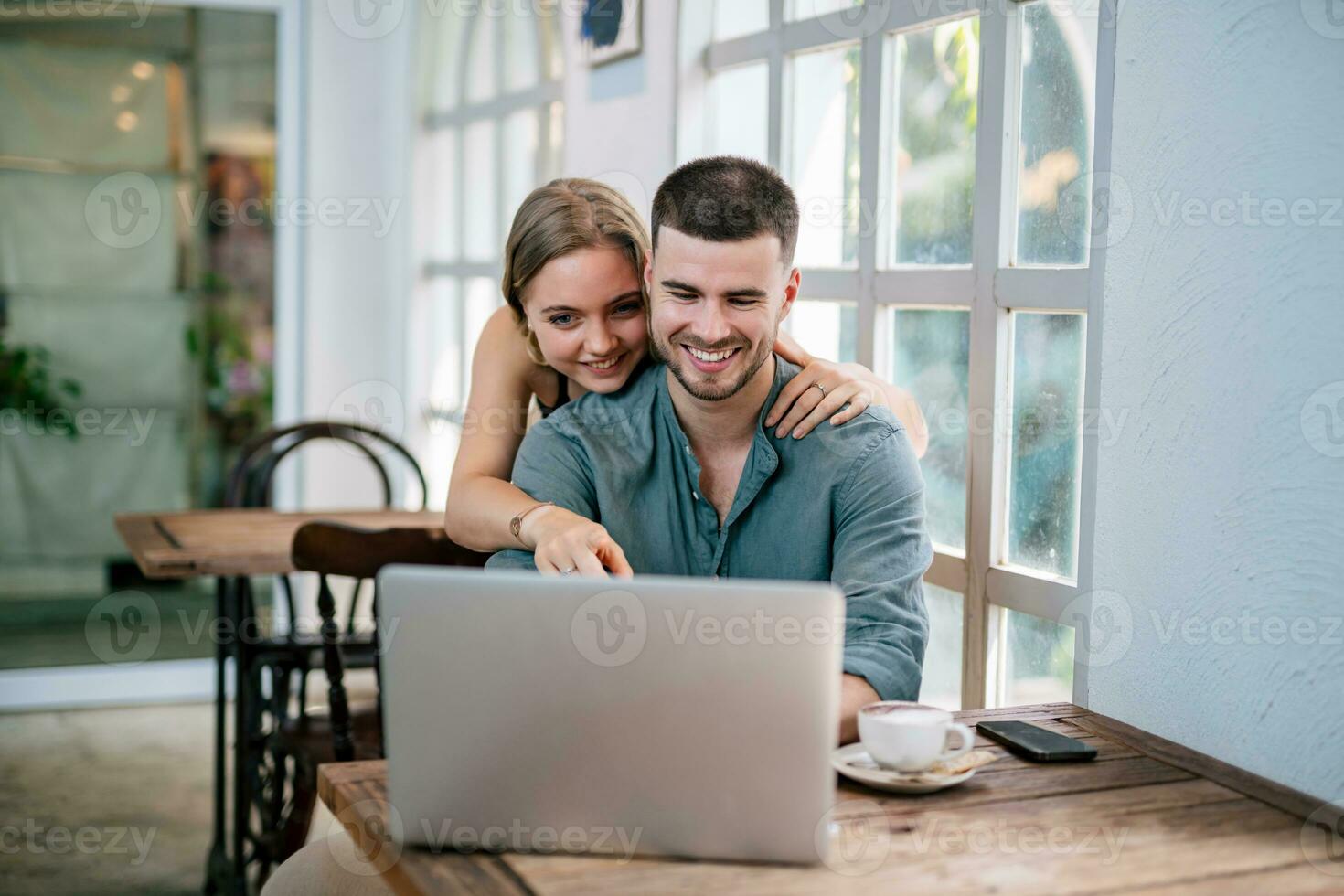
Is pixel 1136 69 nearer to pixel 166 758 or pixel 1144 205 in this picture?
pixel 1144 205

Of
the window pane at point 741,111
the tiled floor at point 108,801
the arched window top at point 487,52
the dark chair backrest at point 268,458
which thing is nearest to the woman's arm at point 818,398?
the window pane at point 741,111

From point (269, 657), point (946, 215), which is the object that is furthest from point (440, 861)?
point (269, 657)

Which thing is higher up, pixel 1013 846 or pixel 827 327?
pixel 827 327

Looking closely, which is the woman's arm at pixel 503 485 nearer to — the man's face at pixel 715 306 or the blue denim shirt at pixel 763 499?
the blue denim shirt at pixel 763 499

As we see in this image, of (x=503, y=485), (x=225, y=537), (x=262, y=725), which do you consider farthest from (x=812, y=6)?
(x=262, y=725)

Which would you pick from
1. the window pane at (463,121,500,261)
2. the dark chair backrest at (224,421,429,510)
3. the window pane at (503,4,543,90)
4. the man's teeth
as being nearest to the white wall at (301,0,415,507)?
the window pane at (463,121,500,261)

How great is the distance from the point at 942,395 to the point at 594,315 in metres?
0.57

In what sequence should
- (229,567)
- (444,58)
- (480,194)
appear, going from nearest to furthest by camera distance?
(229,567) < (480,194) < (444,58)

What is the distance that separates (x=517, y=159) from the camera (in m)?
3.84

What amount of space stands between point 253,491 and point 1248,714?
253cm

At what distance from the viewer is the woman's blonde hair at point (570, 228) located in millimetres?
1981

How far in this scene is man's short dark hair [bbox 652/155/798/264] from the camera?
166 cm

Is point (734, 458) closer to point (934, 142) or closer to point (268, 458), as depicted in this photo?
point (934, 142)

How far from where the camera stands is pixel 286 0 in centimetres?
431
